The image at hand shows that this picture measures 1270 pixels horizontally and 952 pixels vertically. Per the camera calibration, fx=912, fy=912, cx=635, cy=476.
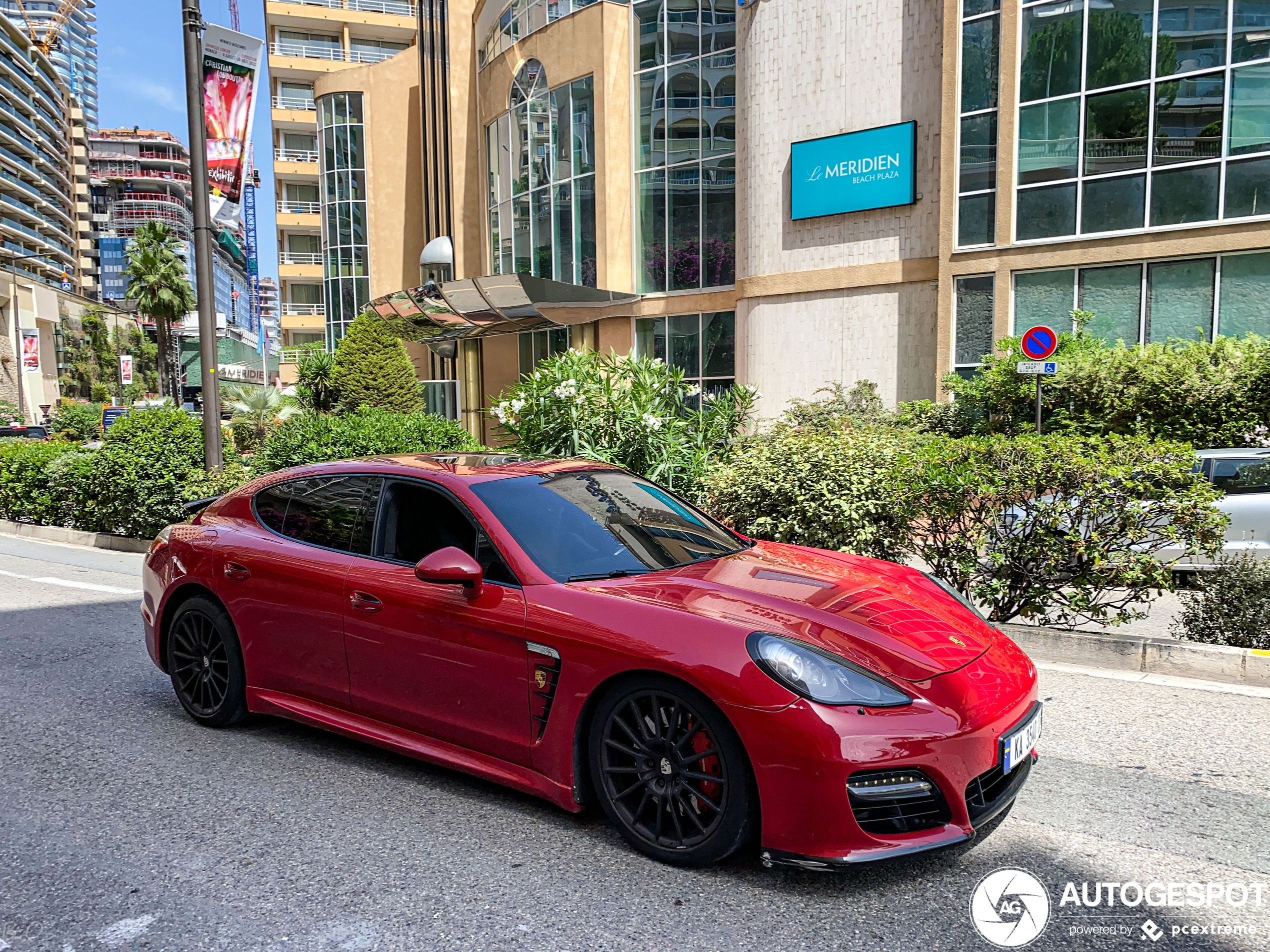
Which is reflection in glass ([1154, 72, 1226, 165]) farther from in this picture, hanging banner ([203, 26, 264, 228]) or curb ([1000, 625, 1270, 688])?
hanging banner ([203, 26, 264, 228])

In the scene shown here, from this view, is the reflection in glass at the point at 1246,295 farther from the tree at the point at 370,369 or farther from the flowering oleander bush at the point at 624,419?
the tree at the point at 370,369

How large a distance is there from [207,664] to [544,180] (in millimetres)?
22193

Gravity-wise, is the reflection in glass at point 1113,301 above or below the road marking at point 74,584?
above

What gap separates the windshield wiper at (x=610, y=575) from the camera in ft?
12.4

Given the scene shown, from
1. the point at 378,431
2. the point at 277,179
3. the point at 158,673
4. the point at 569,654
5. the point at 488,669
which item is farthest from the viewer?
the point at 277,179

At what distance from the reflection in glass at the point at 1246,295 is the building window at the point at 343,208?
33.6 metres

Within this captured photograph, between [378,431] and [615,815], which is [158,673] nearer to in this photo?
→ [615,815]

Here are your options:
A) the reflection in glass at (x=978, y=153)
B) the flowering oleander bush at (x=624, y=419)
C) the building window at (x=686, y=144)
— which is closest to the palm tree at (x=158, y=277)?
the building window at (x=686, y=144)

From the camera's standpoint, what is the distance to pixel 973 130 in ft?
55.8

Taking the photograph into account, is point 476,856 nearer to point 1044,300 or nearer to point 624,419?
point 624,419

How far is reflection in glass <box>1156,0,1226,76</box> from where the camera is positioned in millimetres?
14766

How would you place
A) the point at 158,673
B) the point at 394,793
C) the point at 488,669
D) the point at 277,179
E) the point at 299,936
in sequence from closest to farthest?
the point at 299,936, the point at 488,669, the point at 394,793, the point at 158,673, the point at 277,179

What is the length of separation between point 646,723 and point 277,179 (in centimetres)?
6537

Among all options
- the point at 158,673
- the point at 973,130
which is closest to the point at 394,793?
the point at 158,673
